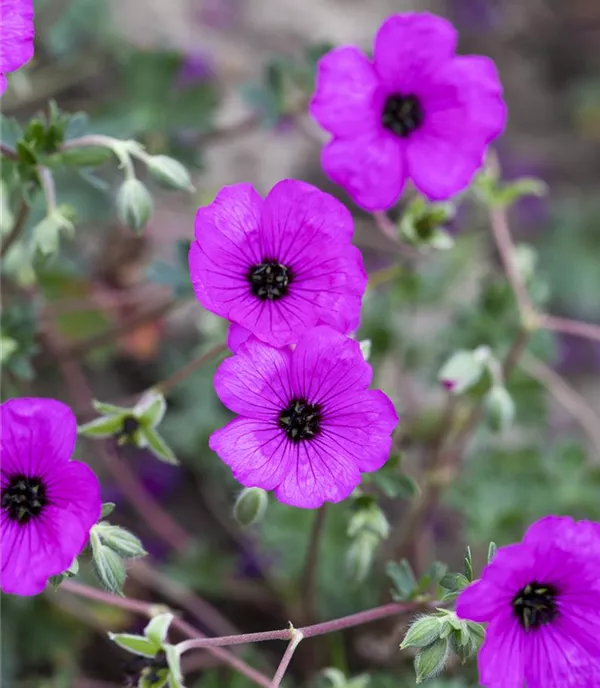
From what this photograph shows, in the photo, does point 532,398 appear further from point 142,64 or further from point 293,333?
point 142,64

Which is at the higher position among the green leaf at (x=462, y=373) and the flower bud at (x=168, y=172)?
the flower bud at (x=168, y=172)

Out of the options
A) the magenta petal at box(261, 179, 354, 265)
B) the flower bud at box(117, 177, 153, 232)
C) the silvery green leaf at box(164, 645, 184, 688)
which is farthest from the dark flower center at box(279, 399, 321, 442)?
the flower bud at box(117, 177, 153, 232)

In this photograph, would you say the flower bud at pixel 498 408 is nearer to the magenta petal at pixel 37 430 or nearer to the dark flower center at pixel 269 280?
the dark flower center at pixel 269 280

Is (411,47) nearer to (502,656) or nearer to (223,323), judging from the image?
(223,323)

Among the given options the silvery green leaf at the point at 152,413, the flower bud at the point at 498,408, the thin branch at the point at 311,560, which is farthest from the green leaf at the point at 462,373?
the silvery green leaf at the point at 152,413

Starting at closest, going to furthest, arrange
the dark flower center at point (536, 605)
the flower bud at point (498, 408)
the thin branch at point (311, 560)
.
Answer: the dark flower center at point (536, 605)
the thin branch at point (311, 560)
the flower bud at point (498, 408)

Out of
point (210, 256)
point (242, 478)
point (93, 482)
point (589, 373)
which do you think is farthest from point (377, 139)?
point (589, 373)

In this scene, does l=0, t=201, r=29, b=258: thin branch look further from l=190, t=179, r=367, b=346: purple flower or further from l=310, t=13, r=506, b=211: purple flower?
l=310, t=13, r=506, b=211: purple flower

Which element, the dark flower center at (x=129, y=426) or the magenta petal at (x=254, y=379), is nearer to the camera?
the magenta petal at (x=254, y=379)
